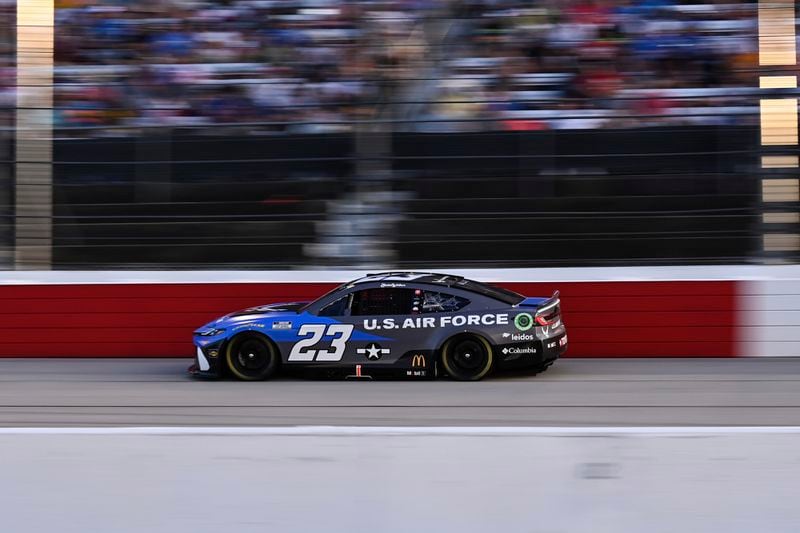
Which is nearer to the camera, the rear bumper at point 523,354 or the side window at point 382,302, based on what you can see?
the rear bumper at point 523,354

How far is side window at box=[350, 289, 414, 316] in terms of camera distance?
30.9 ft

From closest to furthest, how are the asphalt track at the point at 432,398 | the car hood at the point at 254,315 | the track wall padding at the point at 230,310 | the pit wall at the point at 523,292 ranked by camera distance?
the asphalt track at the point at 432,398 → the car hood at the point at 254,315 → the pit wall at the point at 523,292 → the track wall padding at the point at 230,310

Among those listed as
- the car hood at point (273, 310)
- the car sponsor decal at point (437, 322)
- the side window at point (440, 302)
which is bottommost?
the car sponsor decal at point (437, 322)

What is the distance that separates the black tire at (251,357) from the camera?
377 inches

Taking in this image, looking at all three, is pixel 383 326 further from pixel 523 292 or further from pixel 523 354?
pixel 523 292

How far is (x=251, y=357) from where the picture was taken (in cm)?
962

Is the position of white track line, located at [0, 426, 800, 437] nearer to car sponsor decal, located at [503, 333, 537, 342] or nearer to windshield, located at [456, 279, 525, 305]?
car sponsor decal, located at [503, 333, 537, 342]

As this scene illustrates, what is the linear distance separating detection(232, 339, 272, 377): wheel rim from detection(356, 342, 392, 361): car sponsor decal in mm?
874

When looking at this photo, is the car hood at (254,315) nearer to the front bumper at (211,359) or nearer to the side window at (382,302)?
the front bumper at (211,359)
